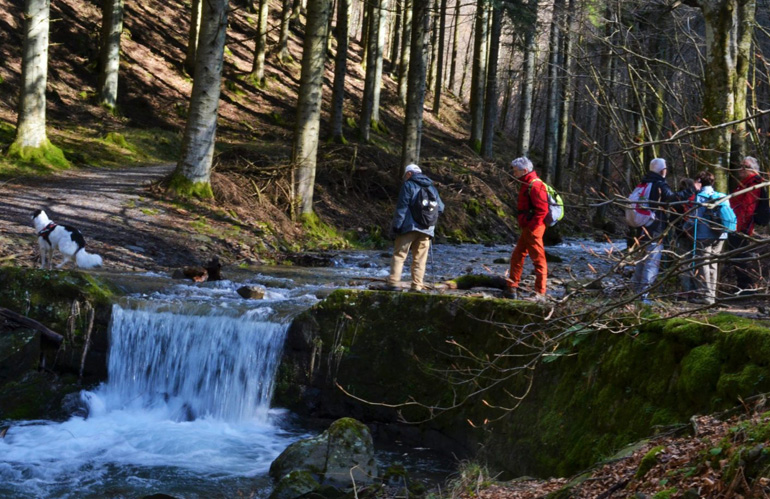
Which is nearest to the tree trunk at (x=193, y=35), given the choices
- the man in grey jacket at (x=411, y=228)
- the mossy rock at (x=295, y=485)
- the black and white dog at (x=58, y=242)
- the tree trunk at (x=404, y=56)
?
the tree trunk at (x=404, y=56)

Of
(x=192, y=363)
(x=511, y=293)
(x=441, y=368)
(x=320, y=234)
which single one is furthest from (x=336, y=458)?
(x=320, y=234)

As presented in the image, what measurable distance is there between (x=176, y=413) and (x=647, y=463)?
6284 mm

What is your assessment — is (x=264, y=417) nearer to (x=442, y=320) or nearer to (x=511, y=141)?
(x=442, y=320)

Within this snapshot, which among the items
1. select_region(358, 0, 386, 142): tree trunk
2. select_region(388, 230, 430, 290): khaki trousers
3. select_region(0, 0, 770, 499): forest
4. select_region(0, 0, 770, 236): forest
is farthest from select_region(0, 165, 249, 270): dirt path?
select_region(358, 0, 386, 142): tree trunk

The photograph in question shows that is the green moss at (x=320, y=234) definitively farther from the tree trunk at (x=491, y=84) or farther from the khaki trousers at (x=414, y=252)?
the tree trunk at (x=491, y=84)

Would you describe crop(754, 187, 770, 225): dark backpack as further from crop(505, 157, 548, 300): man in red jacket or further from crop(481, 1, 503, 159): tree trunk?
crop(481, 1, 503, 159): tree trunk

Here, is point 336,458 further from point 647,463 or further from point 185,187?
point 185,187

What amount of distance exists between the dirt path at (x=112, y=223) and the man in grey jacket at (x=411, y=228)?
473 centimetres

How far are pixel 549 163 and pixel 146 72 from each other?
607 inches

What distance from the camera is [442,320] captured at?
9047 mm

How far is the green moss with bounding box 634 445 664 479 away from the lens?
4.63 metres

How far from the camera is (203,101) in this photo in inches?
633

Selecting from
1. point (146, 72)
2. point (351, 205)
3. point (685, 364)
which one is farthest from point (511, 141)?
point (685, 364)

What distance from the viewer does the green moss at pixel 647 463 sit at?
4629 mm
